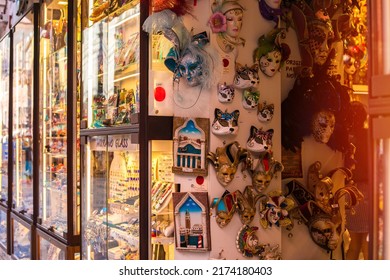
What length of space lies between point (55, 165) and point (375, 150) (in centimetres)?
362

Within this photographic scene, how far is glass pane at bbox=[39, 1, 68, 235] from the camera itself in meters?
4.39

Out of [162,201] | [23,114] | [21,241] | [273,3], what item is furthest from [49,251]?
[273,3]

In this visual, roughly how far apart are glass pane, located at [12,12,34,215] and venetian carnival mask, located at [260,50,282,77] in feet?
9.60

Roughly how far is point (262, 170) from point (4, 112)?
4719 millimetres

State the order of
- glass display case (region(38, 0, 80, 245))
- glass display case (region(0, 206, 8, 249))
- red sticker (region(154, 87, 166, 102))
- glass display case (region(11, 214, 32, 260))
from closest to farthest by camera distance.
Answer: red sticker (region(154, 87, 166, 102)) → glass display case (region(38, 0, 80, 245)) → glass display case (region(11, 214, 32, 260)) → glass display case (region(0, 206, 8, 249))

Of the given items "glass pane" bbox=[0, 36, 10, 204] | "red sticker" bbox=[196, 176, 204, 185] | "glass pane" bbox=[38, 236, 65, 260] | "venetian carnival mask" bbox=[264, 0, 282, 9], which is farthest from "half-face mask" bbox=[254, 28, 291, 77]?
"glass pane" bbox=[0, 36, 10, 204]

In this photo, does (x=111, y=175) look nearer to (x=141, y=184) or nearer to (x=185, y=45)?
(x=141, y=184)

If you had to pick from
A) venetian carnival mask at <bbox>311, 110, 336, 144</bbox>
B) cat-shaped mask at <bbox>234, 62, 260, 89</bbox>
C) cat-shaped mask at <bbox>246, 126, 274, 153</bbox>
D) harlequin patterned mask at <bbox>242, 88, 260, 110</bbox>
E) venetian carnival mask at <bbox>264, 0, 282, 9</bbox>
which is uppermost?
venetian carnival mask at <bbox>264, 0, 282, 9</bbox>

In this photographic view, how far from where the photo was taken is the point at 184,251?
2.85 meters

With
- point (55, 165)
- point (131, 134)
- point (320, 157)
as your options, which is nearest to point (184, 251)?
point (131, 134)

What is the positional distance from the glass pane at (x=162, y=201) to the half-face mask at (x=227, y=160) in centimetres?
30

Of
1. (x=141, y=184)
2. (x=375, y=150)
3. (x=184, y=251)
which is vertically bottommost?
(x=184, y=251)

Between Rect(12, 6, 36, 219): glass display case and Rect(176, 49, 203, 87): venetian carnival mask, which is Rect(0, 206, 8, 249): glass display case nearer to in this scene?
Rect(12, 6, 36, 219): glass display case

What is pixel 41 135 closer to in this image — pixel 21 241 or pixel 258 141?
pixel 21 241
